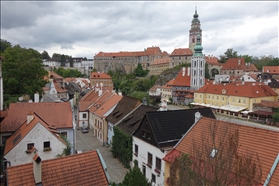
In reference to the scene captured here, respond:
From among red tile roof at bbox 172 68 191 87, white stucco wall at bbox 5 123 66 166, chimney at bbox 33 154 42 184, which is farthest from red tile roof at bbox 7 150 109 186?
red tile roof at bbox 172 68 191 87

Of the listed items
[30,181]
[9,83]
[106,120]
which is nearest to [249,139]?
[30,181]

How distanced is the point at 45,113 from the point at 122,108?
9.80 m

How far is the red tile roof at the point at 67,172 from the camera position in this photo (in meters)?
9.58

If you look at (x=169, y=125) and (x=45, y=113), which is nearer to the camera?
(x=169, y=125)

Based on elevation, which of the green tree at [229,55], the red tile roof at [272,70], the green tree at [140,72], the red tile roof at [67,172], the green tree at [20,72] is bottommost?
the red tile roof at [67,172]

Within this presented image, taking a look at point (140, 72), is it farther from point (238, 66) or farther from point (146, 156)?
point (146, 156)

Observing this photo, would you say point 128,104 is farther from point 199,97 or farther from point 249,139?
point 199,97

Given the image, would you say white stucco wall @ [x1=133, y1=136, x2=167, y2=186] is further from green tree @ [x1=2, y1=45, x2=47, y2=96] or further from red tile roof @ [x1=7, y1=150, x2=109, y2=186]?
green tree @ [x1=2, y1=45, x2=47, y2=96]

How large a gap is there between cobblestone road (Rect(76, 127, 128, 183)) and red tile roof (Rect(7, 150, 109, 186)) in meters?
→ 9.42

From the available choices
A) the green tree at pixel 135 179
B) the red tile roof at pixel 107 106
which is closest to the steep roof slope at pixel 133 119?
the red tile roof at pixel 107 106

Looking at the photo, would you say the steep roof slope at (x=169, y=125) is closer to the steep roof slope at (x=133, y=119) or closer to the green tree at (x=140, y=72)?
the steep roof slope at (x=133, y=119)

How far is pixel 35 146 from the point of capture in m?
15.6

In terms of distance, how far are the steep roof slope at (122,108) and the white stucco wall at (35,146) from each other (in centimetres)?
1108

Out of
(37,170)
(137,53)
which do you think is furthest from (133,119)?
(137,53)
